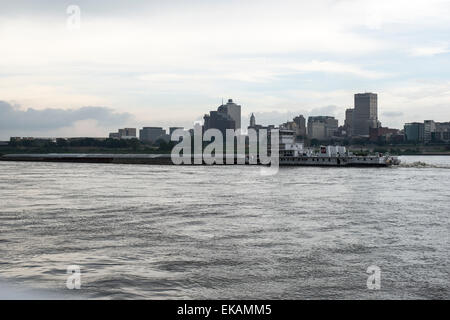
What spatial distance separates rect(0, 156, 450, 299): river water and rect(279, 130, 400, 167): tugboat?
76.8m

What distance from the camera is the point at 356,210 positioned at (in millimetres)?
39531

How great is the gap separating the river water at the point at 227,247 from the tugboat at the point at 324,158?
7680cm

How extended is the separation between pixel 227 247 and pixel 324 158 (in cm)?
10384

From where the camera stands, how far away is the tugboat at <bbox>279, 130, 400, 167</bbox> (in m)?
120

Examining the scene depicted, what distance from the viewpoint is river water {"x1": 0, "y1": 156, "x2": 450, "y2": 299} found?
18094mm

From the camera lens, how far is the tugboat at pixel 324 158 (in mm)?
119975

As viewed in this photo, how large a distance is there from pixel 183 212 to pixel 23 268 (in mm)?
18183

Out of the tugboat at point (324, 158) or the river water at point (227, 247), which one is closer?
the river water at point (227, 247)

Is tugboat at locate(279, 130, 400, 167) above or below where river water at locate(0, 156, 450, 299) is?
above

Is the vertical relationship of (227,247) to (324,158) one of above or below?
below

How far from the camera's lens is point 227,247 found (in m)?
24.7

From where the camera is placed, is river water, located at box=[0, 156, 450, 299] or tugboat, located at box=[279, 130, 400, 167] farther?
tugboat, located at box=[279, 130, 400, 167]
